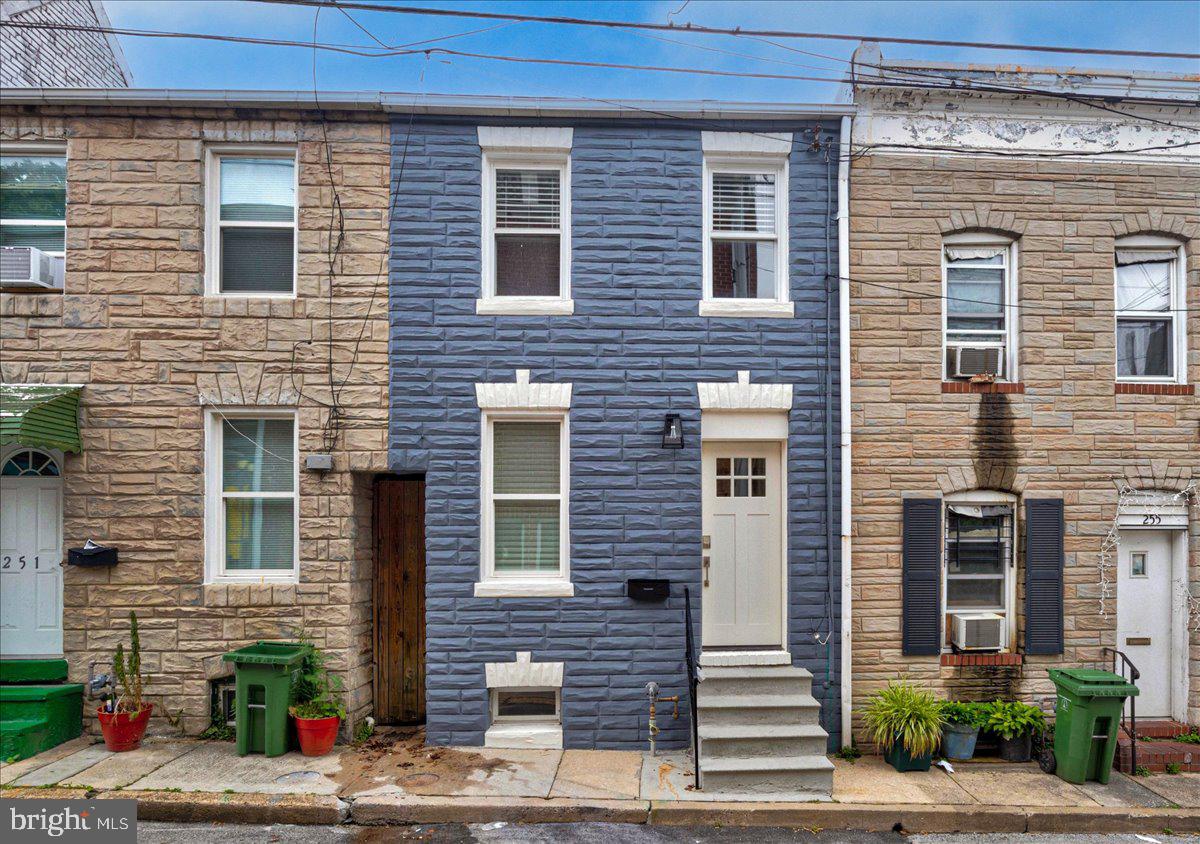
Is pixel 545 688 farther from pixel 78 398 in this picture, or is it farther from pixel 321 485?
pixel 78 398

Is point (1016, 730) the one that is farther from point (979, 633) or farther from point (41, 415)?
point (41, 415)

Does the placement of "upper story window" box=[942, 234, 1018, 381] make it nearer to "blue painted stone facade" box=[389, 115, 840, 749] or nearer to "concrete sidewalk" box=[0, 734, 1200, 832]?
"blue painted stone facade" box=[389, 115, 840, 749]

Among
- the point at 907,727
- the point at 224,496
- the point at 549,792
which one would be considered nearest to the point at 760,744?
the point at 907,727

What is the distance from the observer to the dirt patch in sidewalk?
642 centimetres

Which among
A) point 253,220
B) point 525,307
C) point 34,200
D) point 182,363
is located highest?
point 34,200

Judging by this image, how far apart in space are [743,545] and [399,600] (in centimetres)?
374

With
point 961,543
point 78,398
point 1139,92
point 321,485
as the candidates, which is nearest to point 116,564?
point 78,398

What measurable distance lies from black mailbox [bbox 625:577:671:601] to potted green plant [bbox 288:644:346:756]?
9.91ft

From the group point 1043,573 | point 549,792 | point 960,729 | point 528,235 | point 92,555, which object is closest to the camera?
point 549,792

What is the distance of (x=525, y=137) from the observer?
7.61 m

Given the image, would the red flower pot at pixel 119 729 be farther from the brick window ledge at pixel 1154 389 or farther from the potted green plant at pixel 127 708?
the brick window ledge at pixel 1154 389

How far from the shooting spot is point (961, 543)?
7.82 meters

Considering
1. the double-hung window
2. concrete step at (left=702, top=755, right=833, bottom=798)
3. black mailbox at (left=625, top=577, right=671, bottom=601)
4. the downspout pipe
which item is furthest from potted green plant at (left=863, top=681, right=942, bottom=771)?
the double-hung window

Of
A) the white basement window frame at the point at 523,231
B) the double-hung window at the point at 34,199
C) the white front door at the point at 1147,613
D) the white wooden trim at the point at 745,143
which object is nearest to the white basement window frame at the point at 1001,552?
Answer: the white front door at the point at 1147,613
